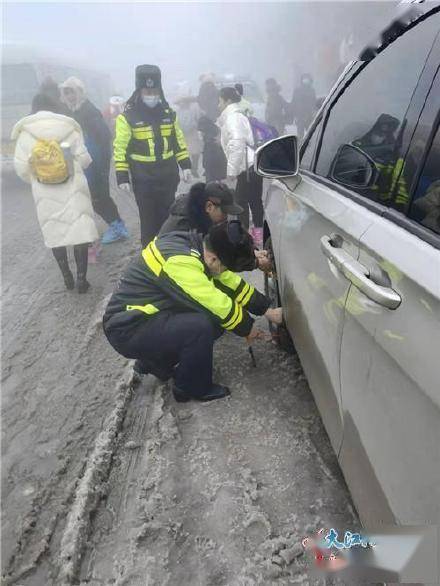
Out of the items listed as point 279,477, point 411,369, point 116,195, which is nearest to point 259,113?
point 116,195

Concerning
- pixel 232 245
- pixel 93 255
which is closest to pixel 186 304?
pixel 232 245

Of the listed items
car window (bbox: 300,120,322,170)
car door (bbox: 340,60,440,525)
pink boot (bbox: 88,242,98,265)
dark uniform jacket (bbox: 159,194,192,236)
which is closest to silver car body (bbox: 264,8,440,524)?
car door (bbox: 340,60,440,525)

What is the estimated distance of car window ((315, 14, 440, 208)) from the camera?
1347mm

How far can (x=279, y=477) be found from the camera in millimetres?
2098

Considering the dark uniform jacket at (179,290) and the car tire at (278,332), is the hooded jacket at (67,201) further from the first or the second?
the car tire at (278,332)

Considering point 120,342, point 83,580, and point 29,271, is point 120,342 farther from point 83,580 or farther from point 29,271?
point 29,271

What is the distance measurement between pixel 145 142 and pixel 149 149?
0.07 meters

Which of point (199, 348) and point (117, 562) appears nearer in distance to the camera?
point (117, 562)

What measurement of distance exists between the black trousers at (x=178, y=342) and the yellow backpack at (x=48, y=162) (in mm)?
2177

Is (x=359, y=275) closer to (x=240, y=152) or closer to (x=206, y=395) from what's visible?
(x=206, y=395)

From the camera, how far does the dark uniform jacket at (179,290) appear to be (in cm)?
238

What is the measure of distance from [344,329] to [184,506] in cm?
116

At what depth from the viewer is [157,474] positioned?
7.22 ft

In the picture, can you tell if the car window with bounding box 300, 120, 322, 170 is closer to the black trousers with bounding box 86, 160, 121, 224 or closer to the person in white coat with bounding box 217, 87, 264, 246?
the person in white coat with bounding box 217, 87, 264, 246
